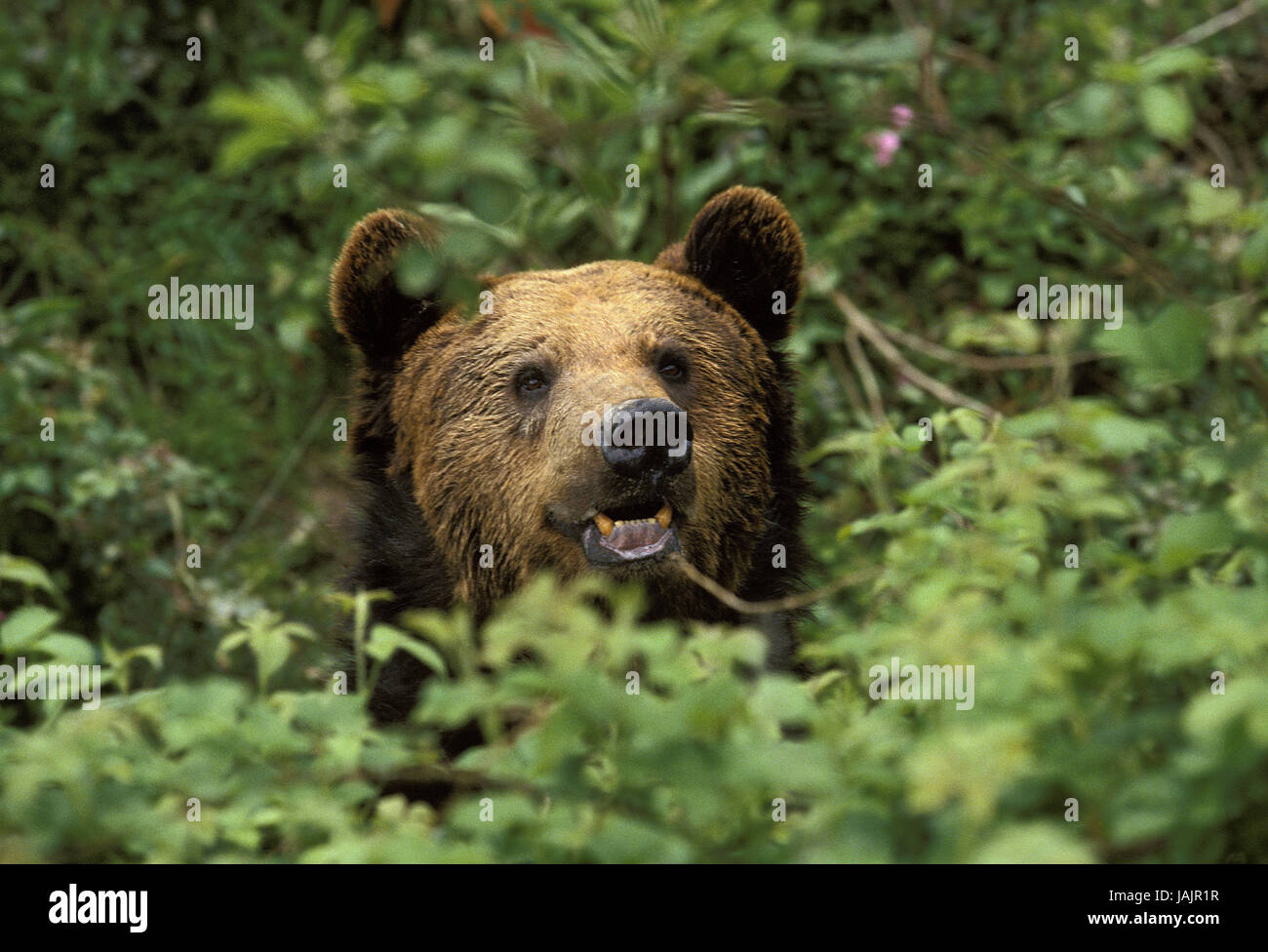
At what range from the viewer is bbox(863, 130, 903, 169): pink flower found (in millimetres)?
6941

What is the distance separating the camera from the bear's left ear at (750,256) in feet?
15.1

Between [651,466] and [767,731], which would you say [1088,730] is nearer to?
[767,731]

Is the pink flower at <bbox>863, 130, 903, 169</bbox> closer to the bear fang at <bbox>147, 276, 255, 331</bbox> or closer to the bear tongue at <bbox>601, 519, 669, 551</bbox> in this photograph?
the bear fang at <bbox>147, 276, 255, 331</bbox>

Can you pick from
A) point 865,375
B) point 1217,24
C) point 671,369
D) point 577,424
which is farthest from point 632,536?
point 1217,24

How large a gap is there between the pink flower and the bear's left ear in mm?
2450

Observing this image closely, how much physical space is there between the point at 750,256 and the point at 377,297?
4.02 feet

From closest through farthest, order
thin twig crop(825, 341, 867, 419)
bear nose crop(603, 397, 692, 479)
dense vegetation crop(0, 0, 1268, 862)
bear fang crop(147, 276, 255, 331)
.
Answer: dense vegetation crop(0, 0, 1268, 862) → bear nose crop(603, 397, 692, 479) → thin twig crop(825, 341, 867, 419) → bear fang crop(147, 276, 255, 331)

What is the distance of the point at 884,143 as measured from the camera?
695cm

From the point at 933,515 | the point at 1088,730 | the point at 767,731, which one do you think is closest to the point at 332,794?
the point at 767,731

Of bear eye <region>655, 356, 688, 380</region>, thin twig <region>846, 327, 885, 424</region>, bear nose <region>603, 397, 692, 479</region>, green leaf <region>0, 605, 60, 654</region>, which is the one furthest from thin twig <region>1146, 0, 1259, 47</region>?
green leaf <region>0, 605, 60, 654</region>

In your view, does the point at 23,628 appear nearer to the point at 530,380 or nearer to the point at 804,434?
the point at 530,380

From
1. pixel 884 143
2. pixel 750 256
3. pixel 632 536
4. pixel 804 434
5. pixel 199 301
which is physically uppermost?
pixel 884 143
